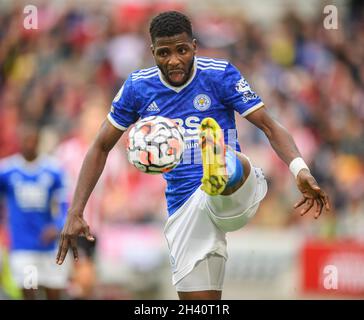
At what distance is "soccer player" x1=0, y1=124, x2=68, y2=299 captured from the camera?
39.1 feet

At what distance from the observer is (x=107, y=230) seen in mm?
14602

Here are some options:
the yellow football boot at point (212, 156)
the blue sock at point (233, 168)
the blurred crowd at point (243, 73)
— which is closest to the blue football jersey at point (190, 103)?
the blue sock at point (233, 168)

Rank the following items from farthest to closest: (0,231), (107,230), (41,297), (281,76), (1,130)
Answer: (281,76)
(1,130)
(107,230)
(0,231)
(41,297)

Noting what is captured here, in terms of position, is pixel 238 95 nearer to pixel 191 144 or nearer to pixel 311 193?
pixel 191 144

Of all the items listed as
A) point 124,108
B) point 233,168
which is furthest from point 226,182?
point 124,108

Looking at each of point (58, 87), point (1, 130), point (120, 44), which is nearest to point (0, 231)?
point (1, 130)

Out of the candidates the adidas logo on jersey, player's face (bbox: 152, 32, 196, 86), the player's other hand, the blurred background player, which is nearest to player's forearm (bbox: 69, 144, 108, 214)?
the player's other hand

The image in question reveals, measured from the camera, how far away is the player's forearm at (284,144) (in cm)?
748

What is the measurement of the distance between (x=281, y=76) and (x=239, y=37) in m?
1.14

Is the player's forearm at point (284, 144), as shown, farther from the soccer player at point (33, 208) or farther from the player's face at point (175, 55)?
the soccer player at point (33, 208)

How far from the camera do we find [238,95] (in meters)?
7.69

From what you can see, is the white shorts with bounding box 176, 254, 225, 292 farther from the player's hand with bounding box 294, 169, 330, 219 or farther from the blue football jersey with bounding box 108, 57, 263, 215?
the player's hand with bounding box 294, 169, 330, 219

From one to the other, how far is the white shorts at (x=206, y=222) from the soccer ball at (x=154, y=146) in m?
0.55

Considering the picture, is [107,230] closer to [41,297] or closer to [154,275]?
[154,275]
